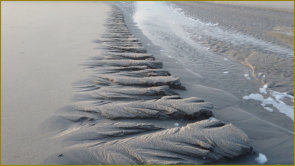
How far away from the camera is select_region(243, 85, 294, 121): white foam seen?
291cm

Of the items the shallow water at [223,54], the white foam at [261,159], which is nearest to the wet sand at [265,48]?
the shallow water at [223,54]

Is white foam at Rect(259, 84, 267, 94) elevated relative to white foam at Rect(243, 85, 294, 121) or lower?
elevated

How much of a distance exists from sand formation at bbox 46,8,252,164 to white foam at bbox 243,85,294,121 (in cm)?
104

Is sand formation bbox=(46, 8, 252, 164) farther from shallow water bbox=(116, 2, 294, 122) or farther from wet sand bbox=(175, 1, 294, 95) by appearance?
wet sand bbox=(175, 1, 294, 95)

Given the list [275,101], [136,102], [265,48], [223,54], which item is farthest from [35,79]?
[265,48]

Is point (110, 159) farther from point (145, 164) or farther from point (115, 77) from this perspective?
point (115, 77)

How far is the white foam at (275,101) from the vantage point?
291 cm

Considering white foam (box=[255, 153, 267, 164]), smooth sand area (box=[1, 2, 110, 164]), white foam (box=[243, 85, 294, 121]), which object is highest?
smooth sand area (box=[1, 2, 110, 164])

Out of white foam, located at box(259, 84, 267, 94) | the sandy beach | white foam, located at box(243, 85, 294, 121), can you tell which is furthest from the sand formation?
white foam, located at box(259, 84, 267, 94)

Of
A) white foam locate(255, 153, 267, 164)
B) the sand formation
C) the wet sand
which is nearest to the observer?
the sand formation

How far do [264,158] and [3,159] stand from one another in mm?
2047

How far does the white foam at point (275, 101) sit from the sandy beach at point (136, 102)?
1cm

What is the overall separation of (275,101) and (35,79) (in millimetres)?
3162

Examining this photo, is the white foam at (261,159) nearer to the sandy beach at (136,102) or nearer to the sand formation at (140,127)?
the sandy beach at (136,102)
